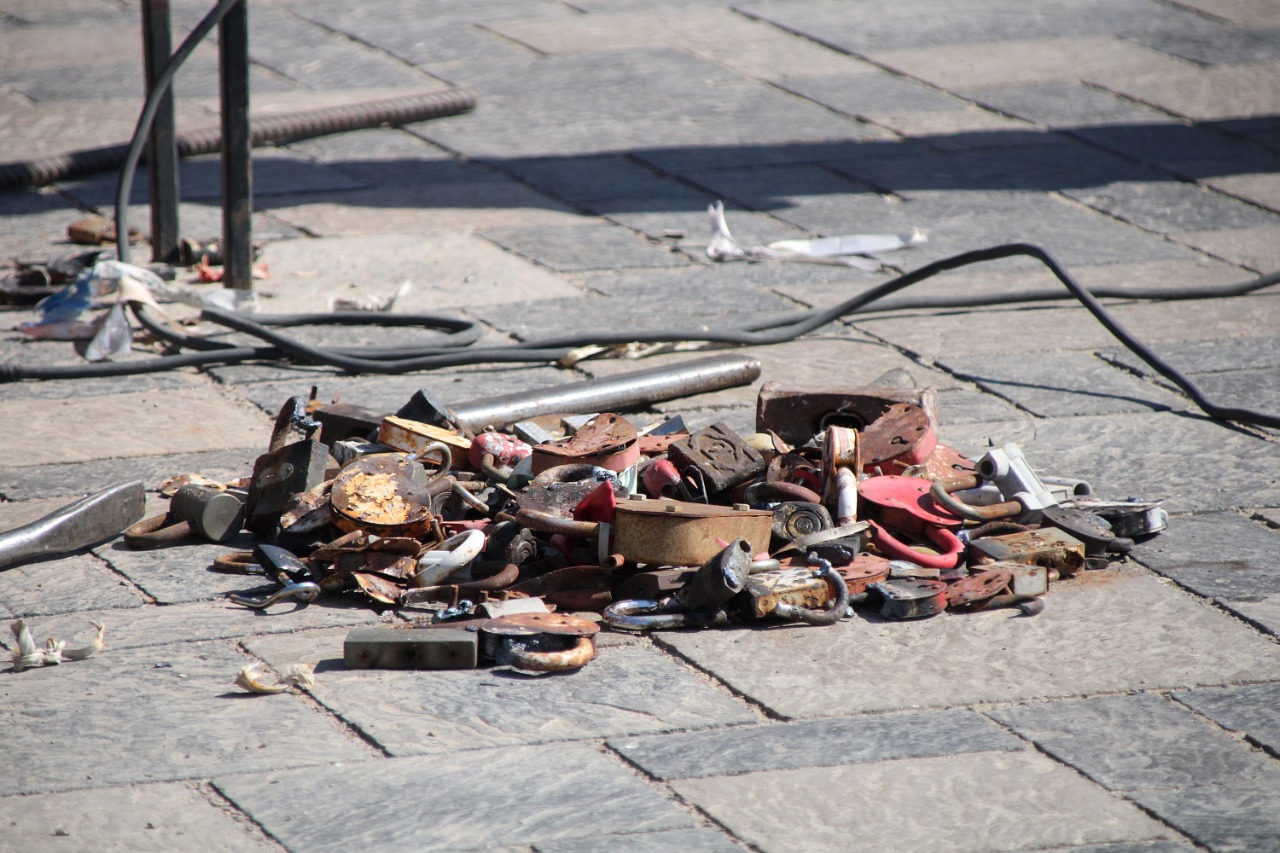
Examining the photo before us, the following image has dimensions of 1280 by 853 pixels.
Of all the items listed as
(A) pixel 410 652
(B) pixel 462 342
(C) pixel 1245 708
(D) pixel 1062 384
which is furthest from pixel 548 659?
(D) pixel 1062 384

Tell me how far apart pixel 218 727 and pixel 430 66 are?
6.65m

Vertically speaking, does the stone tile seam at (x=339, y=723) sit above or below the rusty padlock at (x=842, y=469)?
below

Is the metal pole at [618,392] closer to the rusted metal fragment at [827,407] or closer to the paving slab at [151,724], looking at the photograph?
the rusted metal fragment at [827,407]

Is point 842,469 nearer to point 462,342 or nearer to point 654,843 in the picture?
point 654,843

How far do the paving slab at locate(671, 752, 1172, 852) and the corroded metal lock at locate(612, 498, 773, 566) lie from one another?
0.73m

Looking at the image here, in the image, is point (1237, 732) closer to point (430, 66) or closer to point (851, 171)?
point (851, 171)

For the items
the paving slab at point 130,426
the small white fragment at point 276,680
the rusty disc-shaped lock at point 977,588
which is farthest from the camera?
the paving slab at point 130,426

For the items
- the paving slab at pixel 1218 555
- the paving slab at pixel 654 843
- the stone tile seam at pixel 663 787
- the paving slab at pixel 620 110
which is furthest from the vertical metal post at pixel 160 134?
the paving slab at pixel 654 843

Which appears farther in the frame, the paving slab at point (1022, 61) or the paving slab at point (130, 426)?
the paving slab at point (1022, 61)

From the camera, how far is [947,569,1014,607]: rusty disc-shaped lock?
3408 mm

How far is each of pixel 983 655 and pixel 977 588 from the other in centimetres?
23

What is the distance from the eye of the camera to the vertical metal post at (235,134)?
5.35m

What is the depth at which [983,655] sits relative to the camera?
322cm

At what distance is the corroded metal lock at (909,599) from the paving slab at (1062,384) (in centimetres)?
148
